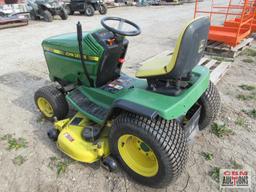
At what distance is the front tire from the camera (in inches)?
73.0

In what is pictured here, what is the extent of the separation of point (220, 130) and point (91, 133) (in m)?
1.57

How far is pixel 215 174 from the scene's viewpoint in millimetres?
2301

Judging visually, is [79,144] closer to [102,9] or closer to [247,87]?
[247,87]

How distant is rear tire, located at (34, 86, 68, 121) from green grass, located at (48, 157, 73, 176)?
62 cm

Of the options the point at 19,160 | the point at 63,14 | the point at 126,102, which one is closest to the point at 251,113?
the point at 126,102

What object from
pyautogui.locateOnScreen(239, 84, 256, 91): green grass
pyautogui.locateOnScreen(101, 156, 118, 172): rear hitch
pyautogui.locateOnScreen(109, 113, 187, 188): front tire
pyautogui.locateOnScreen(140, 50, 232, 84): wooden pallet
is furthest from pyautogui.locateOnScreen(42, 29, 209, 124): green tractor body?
pyautogui.locateOnScreen(239, 84, 256, 91): green grass

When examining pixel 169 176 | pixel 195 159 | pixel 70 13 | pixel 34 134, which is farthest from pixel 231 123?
pixel 70 13

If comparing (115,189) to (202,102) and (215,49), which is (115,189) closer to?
(202,102)

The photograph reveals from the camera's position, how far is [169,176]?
193 cm

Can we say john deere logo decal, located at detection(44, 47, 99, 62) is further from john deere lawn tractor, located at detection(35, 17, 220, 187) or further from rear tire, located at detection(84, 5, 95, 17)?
rear tire, located at detection(84, 5, 95, 17)

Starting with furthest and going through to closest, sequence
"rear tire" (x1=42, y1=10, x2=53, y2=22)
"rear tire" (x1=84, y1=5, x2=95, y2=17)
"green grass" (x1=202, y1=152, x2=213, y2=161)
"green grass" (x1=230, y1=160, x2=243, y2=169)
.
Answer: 1. "rear tire" (x1=84, y1=5, x2=95, y2=17)
2. "rear tire" (x1=42, y1=10, x2=53, y2=22)
3. "green grass" (x1=202, y1=152, x2=213, y2=161)
4. "green grass" (x1=230, y1=160, x2=243, y2=169)

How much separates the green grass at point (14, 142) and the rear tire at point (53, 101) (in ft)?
1.47

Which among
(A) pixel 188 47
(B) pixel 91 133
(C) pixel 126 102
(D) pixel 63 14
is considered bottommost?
(D) pixel 63 14

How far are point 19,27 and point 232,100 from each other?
8760 millimetres
